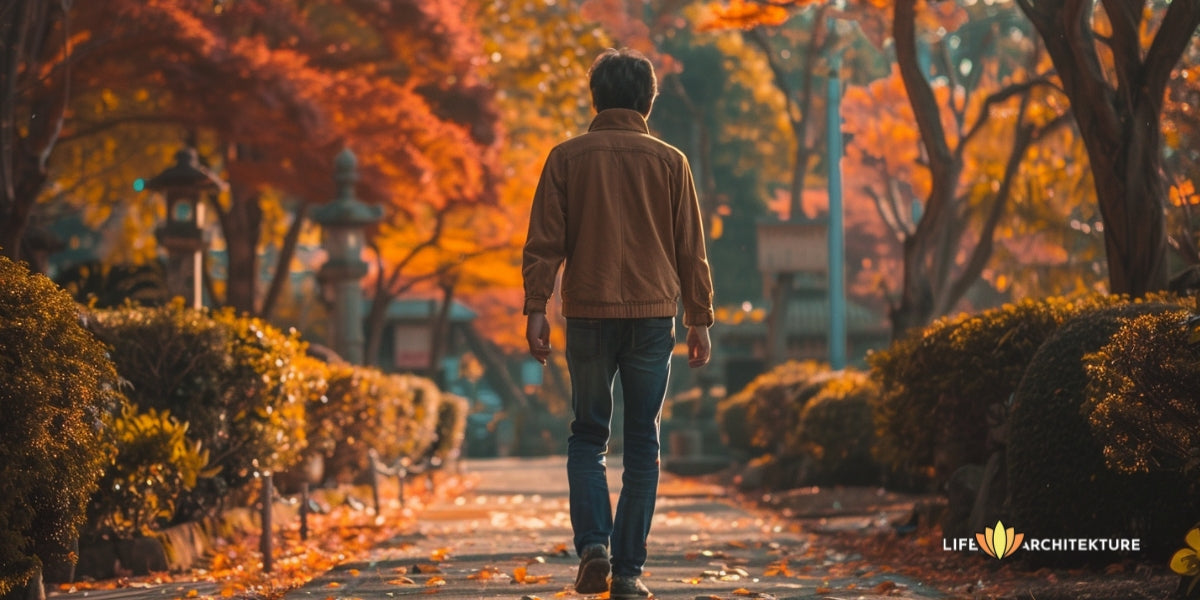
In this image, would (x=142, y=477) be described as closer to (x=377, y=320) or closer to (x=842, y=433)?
(x=842, y=433)

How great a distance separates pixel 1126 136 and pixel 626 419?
569 centimetres

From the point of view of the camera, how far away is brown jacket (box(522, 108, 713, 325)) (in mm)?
6289

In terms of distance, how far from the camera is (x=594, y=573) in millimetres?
6227

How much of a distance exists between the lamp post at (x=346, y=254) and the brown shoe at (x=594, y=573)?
14.7 metres

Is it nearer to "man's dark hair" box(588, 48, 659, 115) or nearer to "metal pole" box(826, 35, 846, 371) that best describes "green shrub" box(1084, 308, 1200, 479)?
"man's dark hair" box(588, 48, 659, 115)

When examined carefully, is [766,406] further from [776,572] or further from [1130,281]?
[776,572]

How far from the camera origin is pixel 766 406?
23188 mm

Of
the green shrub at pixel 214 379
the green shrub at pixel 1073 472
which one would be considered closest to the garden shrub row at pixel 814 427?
the green shrub at pixel 214 379

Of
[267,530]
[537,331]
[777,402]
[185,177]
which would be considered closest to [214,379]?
[267,530]

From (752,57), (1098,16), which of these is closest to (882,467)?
(1098,16)

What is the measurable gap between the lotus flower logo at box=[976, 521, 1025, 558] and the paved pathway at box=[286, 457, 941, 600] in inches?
18.0

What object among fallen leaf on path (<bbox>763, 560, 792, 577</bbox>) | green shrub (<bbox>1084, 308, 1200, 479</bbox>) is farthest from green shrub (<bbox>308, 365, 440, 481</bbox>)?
green shrub (<bbox>1084, 308, 1200, 479</bbox>)

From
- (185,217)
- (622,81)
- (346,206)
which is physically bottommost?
(622,81)

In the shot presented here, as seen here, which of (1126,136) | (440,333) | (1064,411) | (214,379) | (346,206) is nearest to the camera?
(1064,411)
